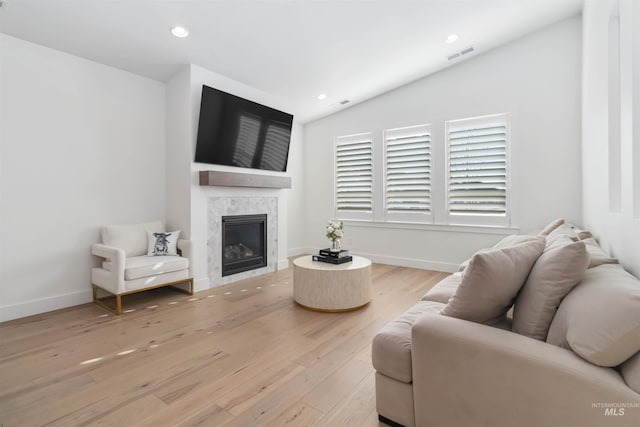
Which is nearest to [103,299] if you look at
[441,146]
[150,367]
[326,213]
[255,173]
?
[150,367]

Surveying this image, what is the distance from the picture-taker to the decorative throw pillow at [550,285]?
135cm

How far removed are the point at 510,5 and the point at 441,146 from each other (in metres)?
1.88

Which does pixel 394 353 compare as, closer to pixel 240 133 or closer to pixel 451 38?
pixel 240 133

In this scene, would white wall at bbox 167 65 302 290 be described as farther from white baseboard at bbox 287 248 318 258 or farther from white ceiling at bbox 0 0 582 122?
white baseboard at bbox 287 248 318 258

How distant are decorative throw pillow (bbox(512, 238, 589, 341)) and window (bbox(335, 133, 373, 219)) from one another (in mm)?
4197

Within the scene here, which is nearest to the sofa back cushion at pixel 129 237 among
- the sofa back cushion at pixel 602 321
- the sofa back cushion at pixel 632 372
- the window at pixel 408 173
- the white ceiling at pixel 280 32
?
the white ceiling at pixel 280 32

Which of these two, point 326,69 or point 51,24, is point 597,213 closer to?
point 326,69

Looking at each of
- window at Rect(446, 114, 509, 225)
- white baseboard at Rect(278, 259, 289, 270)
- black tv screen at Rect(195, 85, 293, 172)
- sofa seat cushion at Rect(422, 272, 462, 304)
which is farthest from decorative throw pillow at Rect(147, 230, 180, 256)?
window at Rect(446, 114, 509, 225)

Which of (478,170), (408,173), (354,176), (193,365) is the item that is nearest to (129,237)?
(193,365)

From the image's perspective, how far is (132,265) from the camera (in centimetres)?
328

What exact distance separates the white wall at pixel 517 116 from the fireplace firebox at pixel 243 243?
1.95 m

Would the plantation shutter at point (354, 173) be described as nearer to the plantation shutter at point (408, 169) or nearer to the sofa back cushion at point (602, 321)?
the plantation shutter at point (408, 169)

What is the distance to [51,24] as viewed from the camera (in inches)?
115

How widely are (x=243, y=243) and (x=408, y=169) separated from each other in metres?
2.88
